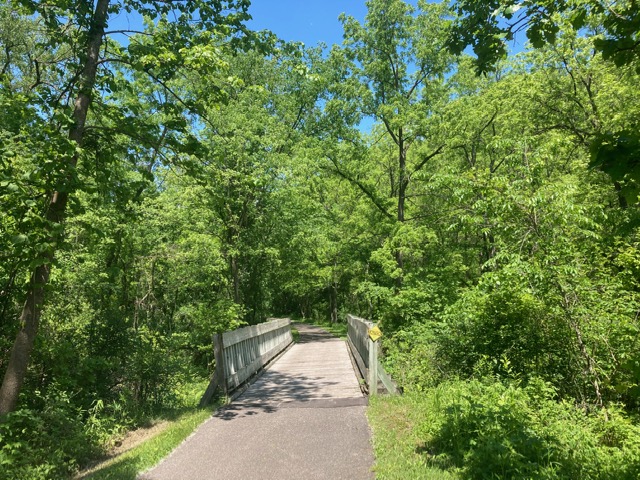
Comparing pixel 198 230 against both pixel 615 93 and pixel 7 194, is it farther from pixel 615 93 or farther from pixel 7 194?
pixel 615 93

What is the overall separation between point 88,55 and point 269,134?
8.85 m

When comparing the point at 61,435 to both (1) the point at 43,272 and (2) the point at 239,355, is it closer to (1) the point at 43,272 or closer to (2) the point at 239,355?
(1) the point at 43,272

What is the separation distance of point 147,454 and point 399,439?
295cm

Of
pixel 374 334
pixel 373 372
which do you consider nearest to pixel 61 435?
pixel 373 372

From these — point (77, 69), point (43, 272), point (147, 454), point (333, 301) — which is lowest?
point (147, 454)

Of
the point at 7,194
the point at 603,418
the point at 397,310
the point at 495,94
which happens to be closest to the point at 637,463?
the point at 603,418

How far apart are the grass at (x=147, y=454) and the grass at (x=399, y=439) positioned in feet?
8.04

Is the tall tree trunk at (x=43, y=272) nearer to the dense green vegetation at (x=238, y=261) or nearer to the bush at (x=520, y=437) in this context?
the dense green vegetation at (x=238, y=261)

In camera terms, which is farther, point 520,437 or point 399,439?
point 399,439

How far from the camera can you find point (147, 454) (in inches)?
194

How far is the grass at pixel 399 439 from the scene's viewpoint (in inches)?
159

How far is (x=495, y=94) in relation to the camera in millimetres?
18062

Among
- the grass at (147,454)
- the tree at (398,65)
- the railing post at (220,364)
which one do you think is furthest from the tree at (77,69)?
the tree at (398,65)

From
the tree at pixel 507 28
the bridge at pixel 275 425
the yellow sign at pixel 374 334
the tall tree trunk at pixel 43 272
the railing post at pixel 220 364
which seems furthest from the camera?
the yellow sign at pixel 374 334
